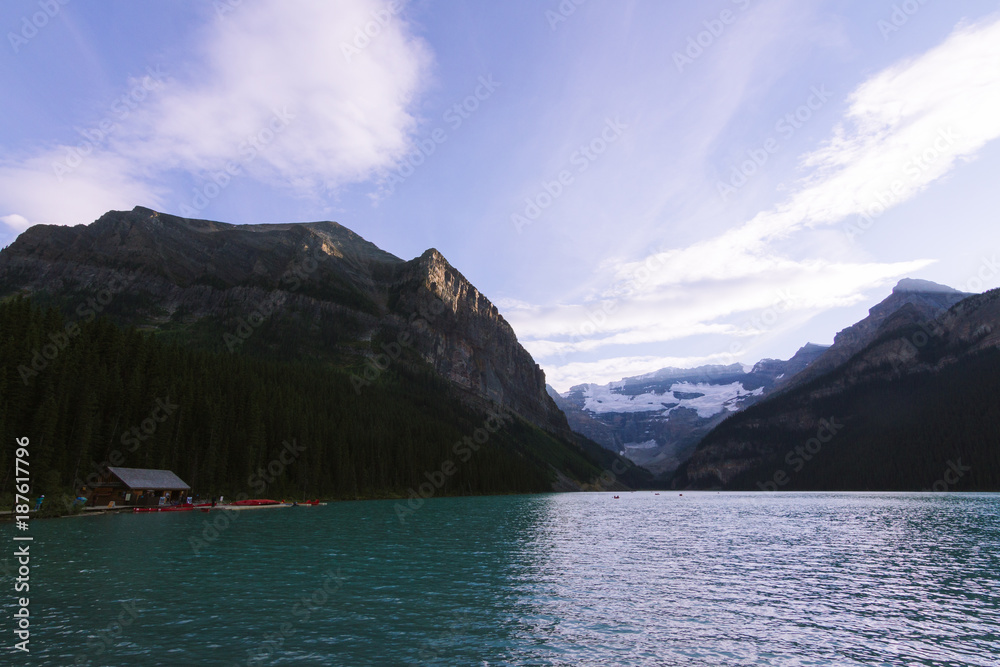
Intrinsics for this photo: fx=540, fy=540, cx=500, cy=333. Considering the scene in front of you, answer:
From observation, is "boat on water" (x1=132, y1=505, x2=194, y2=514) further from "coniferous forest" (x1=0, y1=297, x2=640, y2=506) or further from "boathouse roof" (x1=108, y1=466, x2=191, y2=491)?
"coniferous forest" (x1=0, y1=297, x2=640, y2=506)

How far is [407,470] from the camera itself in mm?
173375

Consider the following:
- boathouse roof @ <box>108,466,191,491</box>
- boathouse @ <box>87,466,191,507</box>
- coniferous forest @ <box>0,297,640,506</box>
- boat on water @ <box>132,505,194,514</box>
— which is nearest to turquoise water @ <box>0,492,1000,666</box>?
boat on water @ <box>132,505,194,514</box>

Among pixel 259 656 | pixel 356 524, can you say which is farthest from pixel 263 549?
pixel 259 656

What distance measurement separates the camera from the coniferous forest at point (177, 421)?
83.9m

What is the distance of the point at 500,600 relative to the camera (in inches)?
1261

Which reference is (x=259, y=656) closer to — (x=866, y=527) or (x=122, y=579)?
(x=122, y=579)

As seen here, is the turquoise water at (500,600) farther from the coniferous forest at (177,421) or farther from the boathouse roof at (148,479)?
the coniferous forest at (177,421)

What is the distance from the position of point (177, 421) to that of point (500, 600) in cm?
10045

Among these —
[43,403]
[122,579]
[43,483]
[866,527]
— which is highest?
[43,403]

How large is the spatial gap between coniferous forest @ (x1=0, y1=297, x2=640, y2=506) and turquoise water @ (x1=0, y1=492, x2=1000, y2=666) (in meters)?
30.1

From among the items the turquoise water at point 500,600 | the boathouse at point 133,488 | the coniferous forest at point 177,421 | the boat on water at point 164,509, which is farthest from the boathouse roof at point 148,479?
the turquoise water at point 500,600

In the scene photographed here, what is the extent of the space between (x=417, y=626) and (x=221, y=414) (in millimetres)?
A: 110154

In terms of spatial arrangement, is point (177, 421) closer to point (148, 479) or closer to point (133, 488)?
point (148, 479)

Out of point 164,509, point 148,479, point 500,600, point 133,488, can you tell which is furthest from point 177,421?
point 500,600
